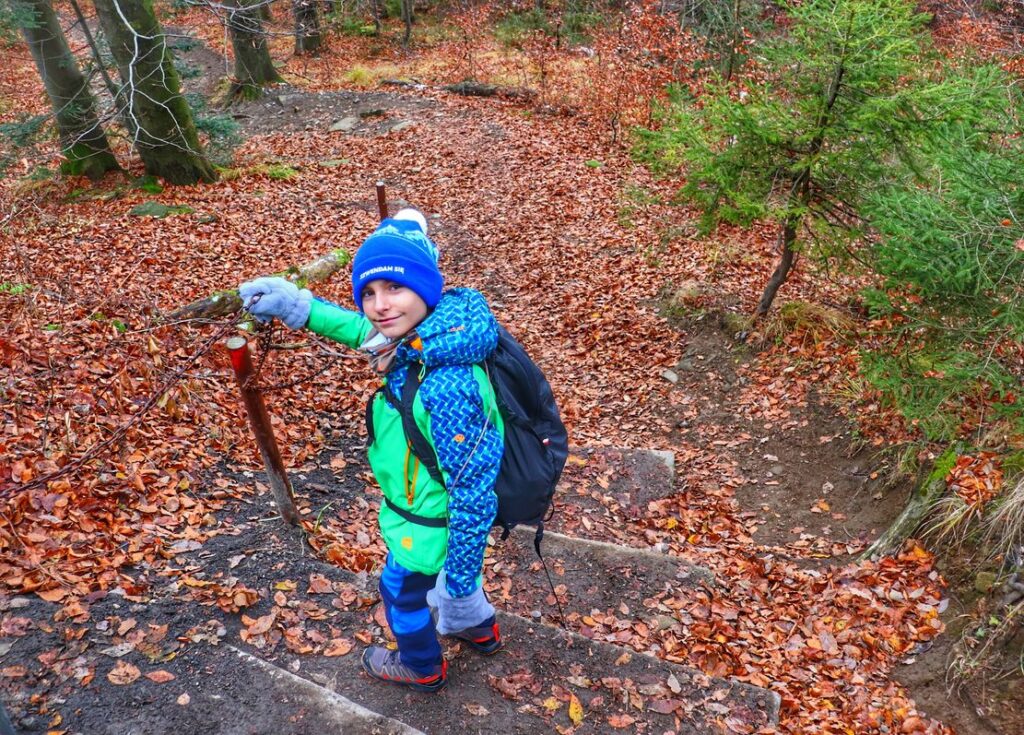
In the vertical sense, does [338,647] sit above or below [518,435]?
below

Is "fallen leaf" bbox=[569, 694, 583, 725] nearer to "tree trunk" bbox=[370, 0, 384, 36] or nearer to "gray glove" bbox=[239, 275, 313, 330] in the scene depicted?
"gray glove" bbox=[239, 275, 313, 330]

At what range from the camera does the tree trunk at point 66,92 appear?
34.7 ft

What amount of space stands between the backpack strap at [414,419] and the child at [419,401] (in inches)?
0.7

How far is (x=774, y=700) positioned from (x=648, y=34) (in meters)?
15.9

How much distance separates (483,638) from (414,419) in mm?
1615

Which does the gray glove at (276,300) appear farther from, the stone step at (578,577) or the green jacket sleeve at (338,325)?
the stone step at (578,577)

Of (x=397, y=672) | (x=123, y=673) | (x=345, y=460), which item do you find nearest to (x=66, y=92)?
(x=345, y=460)

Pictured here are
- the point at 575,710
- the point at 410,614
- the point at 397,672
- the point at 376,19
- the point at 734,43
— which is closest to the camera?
the point at 410,614

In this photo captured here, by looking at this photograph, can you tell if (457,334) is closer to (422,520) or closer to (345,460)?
(422,520)

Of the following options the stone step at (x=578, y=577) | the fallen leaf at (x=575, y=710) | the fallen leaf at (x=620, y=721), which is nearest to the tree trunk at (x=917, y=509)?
the stone step at (x=578, y=577)

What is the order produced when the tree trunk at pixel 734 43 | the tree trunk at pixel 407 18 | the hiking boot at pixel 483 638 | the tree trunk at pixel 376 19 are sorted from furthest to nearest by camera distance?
the tree trunk at pixel 376 19, the tree trunk at pixel 407 18, the tree trunk at pixel 734 43, the hiking boot at pixel 483 638

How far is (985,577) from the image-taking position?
4.34 metres

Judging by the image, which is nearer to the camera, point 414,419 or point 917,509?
point 414,419

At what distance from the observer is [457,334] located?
270 centimetres
